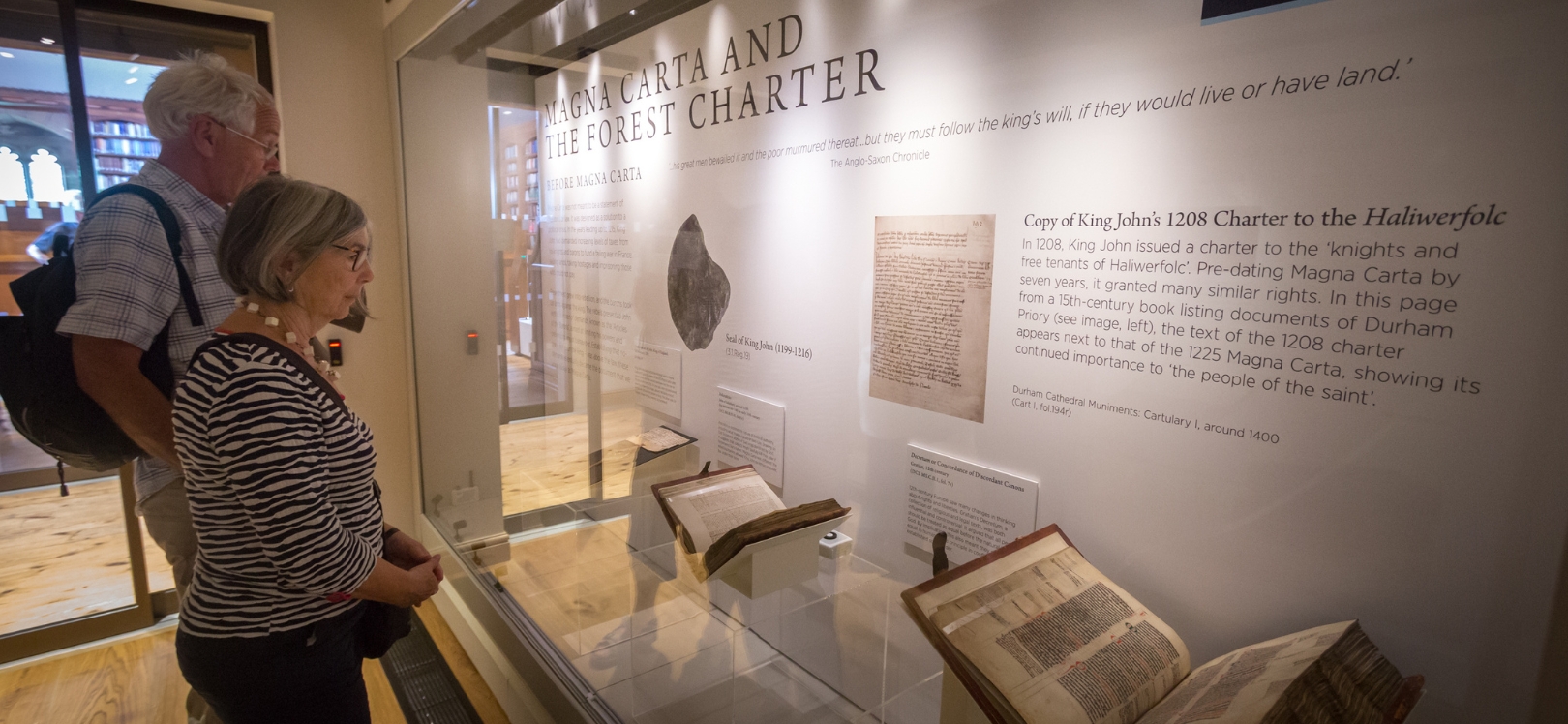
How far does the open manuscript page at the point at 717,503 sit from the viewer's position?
1583 mm

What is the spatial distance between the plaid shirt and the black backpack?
0.02 metres

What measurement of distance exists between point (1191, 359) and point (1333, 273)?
0.20 metres

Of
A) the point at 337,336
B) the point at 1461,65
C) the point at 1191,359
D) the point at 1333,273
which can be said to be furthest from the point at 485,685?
the point at 1461,65

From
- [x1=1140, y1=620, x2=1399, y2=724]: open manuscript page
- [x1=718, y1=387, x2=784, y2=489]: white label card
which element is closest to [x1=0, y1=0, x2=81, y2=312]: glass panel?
[x1=718, y1=387, x2=784, y2=489]: white label card

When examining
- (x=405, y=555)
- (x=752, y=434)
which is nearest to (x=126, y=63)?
(x=405, y=555)

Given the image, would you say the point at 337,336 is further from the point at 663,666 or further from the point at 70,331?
the point at 663,666

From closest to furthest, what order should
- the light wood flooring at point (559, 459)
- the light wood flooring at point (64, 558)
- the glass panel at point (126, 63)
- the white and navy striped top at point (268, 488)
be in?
the white and navy striped top at point (268, 488) < the light wood flooring at point (559, 459) < the glass panel at point (126, 63) < the light wood flooring at point (64, 558)

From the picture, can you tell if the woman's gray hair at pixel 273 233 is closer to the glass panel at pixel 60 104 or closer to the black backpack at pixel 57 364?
the black backpack at pixel 57 364

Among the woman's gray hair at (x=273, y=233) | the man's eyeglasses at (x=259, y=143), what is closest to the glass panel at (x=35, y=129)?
the man's eyeglasses at (x=259, y=143)

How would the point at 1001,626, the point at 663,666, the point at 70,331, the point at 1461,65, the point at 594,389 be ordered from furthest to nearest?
the point at 594,389 → the point at 663,666 → the point at 70,331 → the point at 1001,626 → the point at 1461,65

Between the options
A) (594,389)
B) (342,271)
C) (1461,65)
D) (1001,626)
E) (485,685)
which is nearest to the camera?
(1461,65)

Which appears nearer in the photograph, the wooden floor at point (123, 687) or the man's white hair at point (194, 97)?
the man's white hair at point (194, 97)

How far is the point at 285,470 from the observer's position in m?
1.09

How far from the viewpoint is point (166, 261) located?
1617 mm
